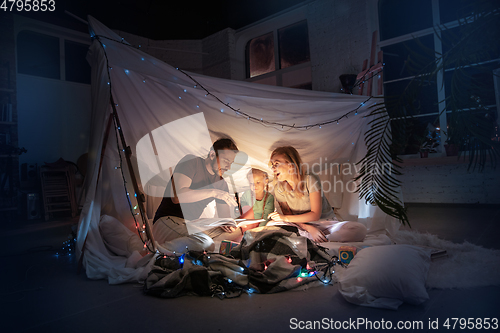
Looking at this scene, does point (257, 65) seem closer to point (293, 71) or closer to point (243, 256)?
point (293, 71)

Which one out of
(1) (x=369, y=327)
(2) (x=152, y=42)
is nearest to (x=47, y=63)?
(2) (x=152, y=42)

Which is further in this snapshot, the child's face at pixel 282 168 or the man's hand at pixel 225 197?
the child's face at pixel 282 168

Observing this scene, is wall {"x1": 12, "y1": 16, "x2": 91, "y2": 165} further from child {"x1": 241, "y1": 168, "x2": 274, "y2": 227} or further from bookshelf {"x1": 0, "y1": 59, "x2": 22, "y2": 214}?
child {"x1": 241, "y1": 168, "x2": 274, "y2": 227}

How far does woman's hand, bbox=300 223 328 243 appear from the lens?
252 centimetres

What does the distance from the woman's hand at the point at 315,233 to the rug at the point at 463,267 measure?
31.7 inches

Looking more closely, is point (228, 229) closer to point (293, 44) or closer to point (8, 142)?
point (8, 142)

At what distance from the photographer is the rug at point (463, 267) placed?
162 cm

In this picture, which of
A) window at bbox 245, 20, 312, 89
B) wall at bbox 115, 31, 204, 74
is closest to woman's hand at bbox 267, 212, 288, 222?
window at bbox 245, 20, 312, 89

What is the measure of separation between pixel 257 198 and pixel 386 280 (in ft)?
5.26

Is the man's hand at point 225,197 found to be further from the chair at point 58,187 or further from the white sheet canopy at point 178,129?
the chair at point 58,187

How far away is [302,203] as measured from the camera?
2.78 m

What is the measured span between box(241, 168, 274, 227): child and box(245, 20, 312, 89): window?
359cm

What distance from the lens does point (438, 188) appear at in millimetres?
4836

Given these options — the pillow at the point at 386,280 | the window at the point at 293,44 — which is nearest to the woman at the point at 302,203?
the pillow at the point at 386,280
